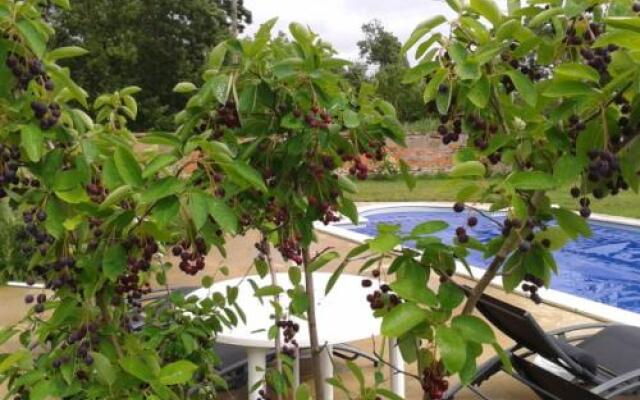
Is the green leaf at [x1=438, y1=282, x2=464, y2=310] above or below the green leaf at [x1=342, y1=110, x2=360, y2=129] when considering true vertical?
below

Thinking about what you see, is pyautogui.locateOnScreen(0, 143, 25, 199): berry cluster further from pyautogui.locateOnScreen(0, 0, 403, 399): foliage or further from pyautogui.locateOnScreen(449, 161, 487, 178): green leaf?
pyautogui.locateOnScreen(449, 161, 487, 178): green leaf

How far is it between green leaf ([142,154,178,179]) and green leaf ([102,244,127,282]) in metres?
0.21

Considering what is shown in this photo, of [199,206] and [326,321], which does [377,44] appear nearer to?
[326,321]

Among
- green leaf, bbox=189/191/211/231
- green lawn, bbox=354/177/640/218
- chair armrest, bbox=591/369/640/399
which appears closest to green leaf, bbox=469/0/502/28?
green leaf, bbox=189/191/211/231

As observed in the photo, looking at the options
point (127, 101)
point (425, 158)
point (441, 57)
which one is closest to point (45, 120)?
point (127, 101)

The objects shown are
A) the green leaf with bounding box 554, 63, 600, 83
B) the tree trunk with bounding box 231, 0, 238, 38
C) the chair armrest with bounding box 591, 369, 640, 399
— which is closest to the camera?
the green leaf with bounding box 554, 63, 600, 83

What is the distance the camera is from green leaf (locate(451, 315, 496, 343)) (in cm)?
93

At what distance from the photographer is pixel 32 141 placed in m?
1.10

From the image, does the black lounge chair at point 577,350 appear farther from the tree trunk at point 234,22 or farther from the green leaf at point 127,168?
the green leaf at point 127,168

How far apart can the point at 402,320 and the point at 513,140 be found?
1.26 feet

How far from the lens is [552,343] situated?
101 inches

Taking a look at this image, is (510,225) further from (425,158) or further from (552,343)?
(425,158)

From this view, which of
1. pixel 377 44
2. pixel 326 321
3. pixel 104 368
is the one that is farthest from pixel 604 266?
pixel 377 44

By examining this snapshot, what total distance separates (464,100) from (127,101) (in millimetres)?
1049
